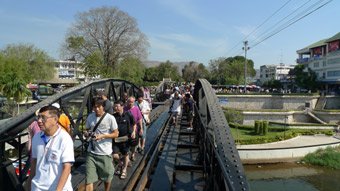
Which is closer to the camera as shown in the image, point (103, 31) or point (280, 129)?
point (280, 129)

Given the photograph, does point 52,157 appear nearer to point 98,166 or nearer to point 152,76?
point 98,166

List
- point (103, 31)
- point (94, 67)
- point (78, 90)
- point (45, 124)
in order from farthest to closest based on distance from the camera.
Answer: point (103, 31), point (94, 67), point (78, 90), point (45, 124)

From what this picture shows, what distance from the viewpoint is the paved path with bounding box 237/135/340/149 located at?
34.8 m

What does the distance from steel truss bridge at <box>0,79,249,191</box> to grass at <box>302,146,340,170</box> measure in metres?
24.1

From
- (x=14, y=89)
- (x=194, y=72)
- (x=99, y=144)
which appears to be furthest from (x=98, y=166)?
(x=194, y=72)

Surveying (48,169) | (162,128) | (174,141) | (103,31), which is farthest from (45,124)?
(103,31)

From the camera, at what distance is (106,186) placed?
5.80 metres

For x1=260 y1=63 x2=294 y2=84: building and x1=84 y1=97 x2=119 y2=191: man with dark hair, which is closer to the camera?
x1=84 y1=97 x2=119 y2=191: man with dark hair

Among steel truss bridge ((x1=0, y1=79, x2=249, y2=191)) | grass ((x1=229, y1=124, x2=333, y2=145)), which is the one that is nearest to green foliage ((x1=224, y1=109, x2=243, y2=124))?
grass ((x1=229, y1=124, x2=333, y2=145))

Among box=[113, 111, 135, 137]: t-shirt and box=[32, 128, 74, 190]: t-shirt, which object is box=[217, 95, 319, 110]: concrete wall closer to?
box=[113, 111, 135, 137]: t-shirt

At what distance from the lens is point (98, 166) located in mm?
5629

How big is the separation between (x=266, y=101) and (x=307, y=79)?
19.2 metres

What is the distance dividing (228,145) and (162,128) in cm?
898

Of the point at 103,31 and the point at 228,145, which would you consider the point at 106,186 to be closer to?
the point at 228,145
